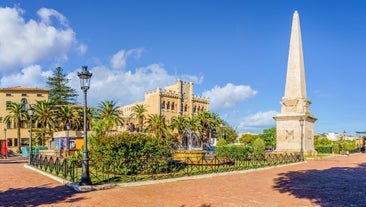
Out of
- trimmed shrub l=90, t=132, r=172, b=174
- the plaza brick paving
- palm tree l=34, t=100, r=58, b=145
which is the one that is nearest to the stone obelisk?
the plaza brick paving

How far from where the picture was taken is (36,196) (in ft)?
33.0

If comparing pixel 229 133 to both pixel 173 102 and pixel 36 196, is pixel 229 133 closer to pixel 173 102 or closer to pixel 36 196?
pixel 173 102

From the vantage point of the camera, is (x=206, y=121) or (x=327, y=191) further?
(x=206, y=121)

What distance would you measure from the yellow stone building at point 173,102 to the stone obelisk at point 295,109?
52.9 meters

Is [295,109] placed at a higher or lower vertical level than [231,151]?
higher

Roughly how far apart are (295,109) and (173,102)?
60252 millimetres

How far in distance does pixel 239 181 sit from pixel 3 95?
6221cm

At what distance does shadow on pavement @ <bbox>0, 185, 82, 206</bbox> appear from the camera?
9.18 m

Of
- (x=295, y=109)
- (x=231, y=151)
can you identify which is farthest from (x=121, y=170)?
(x=295, y=109)

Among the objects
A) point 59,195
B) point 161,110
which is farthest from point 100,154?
point 161,110

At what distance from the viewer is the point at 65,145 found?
29688 mm

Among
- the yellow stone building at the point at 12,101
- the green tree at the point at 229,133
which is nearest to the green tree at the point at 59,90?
the yellow stone building at the point at 12,101

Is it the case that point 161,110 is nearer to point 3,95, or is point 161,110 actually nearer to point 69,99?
point 69,99

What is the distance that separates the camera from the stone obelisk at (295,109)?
96.5 feet
